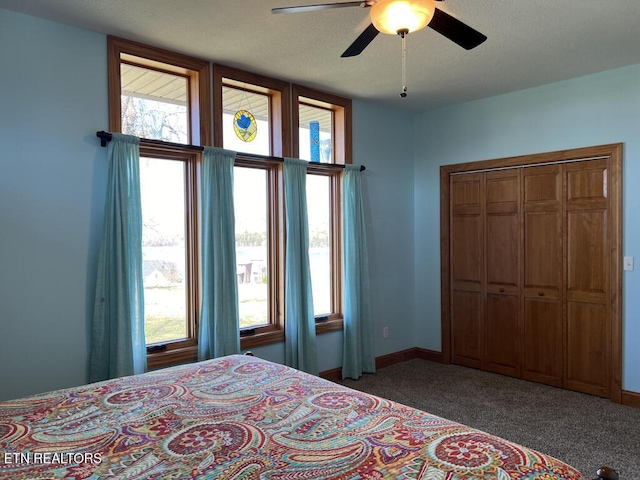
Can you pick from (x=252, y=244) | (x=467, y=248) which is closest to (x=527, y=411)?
(x=467, y=248)

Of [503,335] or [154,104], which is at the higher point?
[154,104]

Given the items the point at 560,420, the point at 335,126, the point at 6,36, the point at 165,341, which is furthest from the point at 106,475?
the point at 335,126

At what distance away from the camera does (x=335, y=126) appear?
461 cm

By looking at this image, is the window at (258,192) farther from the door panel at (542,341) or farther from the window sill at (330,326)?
the door panel at (542,341)

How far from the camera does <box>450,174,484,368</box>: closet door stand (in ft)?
15.5

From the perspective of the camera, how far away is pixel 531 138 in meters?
4.31

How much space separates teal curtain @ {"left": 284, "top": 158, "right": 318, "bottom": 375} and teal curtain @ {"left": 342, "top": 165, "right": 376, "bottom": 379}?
0.49 metres

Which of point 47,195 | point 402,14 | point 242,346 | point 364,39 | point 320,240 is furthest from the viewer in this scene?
point 320,240

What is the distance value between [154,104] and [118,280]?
1339mm

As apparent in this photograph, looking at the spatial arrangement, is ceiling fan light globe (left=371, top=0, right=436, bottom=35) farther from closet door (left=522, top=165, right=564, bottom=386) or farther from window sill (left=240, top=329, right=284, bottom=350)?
closet door (left=522, top=165, right=564, bottom=386)

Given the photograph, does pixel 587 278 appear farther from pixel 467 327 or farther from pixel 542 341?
pixel 467 327

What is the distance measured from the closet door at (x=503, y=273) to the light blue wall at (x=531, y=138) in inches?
14.7

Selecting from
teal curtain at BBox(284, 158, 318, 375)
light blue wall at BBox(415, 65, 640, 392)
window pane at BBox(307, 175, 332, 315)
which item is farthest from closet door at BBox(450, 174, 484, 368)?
teal curtain at BBox(284, 158, 318, 375)

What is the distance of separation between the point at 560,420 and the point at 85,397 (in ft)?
10.6
